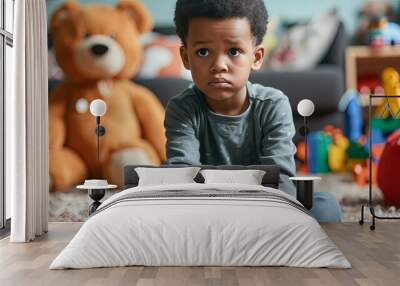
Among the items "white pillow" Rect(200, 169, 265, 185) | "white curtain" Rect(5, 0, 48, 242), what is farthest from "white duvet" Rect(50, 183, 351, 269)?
"white pillow" Rect(200, 169, 265, 185)

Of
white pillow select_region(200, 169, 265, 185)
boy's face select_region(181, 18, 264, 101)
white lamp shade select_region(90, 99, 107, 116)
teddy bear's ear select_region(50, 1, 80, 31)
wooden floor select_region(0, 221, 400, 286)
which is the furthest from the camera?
teddy bear's ear select_region(50, 1, 80, 31)

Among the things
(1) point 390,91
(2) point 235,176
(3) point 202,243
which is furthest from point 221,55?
(3) point 202,243

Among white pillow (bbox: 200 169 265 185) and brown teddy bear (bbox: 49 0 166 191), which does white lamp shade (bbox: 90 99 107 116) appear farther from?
white pillow (bbox: 200 169 265 185)

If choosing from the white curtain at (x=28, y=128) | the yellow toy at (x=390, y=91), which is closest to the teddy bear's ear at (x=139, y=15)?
the white curtain at (x=28, y=128)

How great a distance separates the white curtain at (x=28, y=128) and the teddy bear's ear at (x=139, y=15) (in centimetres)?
101

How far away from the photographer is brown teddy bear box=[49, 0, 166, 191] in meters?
6.60

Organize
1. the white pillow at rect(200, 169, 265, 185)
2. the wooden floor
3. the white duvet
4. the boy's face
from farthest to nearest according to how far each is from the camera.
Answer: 1. the boy's face
2. the white pillow at rect(200, 169, 265, 185)
3. the white duvet
4. the wooden floor

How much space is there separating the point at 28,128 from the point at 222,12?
7.24 feet

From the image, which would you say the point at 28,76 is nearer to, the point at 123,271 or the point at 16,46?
the point at 16,46

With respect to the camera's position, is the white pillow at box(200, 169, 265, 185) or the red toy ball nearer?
the white pillow at box(200, 169, 265, 185)

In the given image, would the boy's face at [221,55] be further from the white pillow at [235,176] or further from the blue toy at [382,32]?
the blue toy at [382,32]

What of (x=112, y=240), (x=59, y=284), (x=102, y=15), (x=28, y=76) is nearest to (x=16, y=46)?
(x=28, y=76)

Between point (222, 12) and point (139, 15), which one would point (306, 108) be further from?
point (139, 15)

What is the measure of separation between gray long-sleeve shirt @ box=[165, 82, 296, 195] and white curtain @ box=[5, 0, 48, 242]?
54.1 inches
